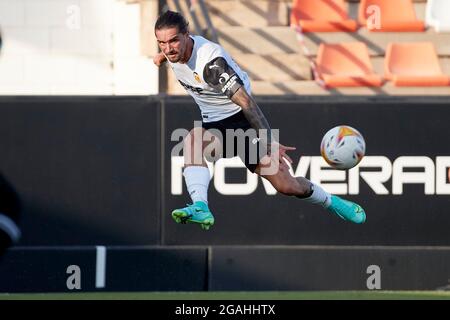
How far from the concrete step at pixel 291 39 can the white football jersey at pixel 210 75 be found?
5.19m

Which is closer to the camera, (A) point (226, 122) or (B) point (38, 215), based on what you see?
(A) point (226, 122)

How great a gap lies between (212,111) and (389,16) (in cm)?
619

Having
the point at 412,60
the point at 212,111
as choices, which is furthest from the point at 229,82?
the point at 412,60

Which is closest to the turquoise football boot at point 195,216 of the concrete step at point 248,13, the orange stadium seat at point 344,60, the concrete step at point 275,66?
the concrete step at point 275,66

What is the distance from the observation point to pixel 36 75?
608 inches

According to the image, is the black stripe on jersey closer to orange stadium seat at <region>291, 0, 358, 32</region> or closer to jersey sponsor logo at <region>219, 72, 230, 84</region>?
jersey sponsor logo at <region>219, 72, 230, 84</region>

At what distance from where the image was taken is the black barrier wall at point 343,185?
12508 millimetres

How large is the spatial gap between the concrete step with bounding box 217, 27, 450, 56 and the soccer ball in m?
5.50

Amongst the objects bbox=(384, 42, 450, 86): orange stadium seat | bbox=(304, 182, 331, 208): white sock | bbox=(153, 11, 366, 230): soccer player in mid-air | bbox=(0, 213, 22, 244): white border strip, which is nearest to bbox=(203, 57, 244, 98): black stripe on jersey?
bbox=(153, 11, 366, 230): soccer player in mid-air

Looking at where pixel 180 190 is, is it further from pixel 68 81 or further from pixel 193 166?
pixel 68 81

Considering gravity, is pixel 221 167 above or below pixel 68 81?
below

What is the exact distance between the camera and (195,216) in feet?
32.2

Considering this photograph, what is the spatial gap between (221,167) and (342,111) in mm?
1304
